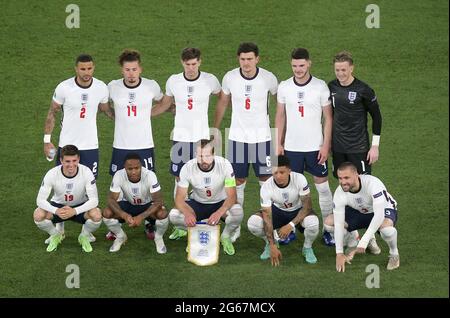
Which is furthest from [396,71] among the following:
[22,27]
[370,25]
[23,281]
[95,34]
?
[23,281]

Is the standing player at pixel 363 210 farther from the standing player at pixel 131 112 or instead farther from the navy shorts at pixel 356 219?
the standing player at pixel 131 112

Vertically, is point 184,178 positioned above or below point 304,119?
below

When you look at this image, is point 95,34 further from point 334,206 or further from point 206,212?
point 334,206

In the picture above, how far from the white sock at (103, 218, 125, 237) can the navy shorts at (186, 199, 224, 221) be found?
0.83 metres

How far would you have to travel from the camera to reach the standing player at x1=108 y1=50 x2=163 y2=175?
13.4 metres

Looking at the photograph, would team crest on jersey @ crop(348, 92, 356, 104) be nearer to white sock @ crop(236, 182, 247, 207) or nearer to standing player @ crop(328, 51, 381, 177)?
standing player @ crop(328, 51, 381, 177)

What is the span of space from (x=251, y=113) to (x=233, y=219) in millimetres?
1251

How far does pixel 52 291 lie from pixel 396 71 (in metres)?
7.67

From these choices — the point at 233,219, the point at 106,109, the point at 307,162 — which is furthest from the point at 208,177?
the point at 106,109

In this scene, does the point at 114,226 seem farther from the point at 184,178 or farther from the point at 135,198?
the point at 184,178

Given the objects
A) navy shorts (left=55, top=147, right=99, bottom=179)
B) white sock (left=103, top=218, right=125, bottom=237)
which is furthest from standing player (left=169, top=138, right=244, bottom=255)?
navy shorts (left=55, top=147, right=99, bottom=179)

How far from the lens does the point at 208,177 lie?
13086 millimetres

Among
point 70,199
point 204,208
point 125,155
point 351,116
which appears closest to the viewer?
point 351,116

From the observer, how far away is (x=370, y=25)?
1839 centimetres
